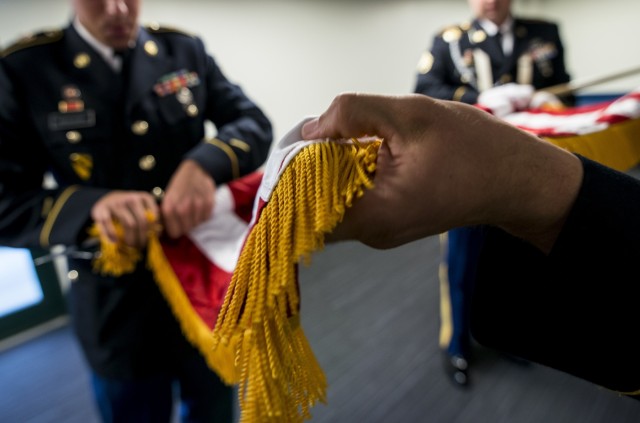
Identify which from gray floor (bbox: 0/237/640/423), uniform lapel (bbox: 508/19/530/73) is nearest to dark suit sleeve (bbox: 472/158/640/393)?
gray floor (bbox: 0/237/640/423)

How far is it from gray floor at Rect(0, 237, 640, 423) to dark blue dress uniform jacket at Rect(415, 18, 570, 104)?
97cm

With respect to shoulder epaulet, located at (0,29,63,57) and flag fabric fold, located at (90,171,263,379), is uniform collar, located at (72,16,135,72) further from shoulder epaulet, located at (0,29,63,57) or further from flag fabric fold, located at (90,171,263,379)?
flag fabric fold, located at (90,171,263,379)

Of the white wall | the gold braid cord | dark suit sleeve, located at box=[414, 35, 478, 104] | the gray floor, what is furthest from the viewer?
the white wall

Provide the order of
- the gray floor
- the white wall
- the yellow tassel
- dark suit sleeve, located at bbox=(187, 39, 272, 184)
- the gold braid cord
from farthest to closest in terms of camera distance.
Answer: the white wall → the gray floor → dark suit sleeve, located at bbox=(187, 39, 272, 184) → the yellow tassel → the gold braid cord

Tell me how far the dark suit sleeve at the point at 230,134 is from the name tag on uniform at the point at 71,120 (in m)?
0.20

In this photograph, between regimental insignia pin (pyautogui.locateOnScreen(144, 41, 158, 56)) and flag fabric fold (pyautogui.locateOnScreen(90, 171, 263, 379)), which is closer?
flag fabric fold (pyautogui.locateOnScreen(90, 171, 263, 379))

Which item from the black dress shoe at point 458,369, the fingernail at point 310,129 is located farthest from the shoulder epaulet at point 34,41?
the black dress shoe at point 458,369

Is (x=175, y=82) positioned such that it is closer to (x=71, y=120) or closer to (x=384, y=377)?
(x=71, y=120)

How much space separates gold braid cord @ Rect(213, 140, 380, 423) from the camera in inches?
13.0

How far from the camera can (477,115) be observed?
35 cm

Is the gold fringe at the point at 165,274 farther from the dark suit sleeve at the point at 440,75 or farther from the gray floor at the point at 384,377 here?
the dark suit sleeve at the point at 440,75

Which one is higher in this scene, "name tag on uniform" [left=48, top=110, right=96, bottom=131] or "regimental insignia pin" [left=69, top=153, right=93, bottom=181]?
"name tag on uniform" [left=48, top=110, right=96, bottom=131]

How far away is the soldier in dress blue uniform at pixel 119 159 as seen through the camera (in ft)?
2.27

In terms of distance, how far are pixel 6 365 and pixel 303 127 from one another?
191 centimetres
